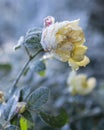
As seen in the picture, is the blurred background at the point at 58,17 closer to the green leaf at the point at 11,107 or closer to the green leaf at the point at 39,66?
the green leaf at the point at 39,66

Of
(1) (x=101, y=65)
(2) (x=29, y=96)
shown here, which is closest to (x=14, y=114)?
(2) (x=29, y=96)

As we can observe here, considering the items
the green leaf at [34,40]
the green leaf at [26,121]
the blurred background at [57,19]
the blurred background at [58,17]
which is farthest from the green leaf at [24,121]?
the blurred background at [58,17]

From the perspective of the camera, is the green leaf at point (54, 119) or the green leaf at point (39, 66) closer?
the green leaf at point (54, 119)

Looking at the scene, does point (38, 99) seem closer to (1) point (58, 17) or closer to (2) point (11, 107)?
(2) point (11, 107)

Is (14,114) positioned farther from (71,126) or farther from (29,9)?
(29,9)

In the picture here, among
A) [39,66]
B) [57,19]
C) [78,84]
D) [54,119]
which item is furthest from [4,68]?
[57,19]

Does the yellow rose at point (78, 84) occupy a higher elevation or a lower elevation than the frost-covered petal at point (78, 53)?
lower

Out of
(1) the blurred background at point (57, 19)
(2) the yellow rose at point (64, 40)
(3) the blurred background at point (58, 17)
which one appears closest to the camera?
(2) the yellow rose at point (64, 40)
